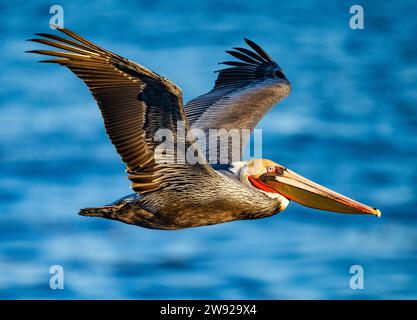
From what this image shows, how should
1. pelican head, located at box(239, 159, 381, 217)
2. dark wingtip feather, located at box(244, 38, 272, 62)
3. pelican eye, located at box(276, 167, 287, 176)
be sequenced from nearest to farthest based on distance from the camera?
pelican head, located at box(239, 159, 381, 217) → pelican eye, located at box(276, 167, 287, 176) → dark wingtip feather, located at box(244, 38, 272, 62)

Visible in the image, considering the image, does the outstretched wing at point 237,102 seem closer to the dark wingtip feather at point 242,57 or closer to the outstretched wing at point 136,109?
the dark wingtip feather at point 242,57

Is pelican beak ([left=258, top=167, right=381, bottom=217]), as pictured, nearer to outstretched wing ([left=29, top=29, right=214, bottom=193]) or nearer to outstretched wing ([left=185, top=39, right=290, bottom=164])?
outstretched wing ([left=185, top=39, right=290, bottom=164])

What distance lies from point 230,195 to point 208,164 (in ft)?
1.05

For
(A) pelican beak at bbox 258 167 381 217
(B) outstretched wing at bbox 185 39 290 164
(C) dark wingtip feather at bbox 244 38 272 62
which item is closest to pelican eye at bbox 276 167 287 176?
(A) pelican beak at bbox 258 167 381 217

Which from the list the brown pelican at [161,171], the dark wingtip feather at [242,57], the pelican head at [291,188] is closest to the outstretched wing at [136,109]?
the brown pelican at [161,171]

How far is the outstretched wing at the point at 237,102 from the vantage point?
10.6 meters

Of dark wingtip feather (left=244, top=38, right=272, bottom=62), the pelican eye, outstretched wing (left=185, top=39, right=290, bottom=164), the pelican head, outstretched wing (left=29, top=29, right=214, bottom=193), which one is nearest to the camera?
outstretched wing (left=29, top=29, right=214, bottom=193)

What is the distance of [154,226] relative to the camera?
9.69m

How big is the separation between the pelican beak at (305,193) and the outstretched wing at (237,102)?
1.64 ft

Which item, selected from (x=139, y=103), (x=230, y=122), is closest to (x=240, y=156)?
(x=230, y=122)

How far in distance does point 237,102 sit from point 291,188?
1.56m

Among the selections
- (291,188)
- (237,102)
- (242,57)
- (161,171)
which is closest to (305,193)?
(291,188)

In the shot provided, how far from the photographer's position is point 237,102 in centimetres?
1137

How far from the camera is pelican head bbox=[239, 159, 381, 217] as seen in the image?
10.1 m
